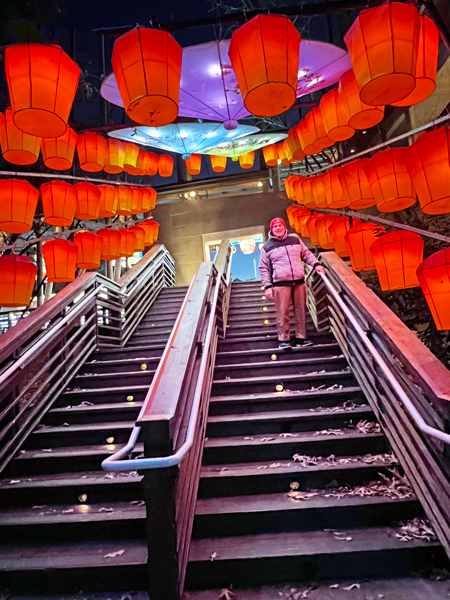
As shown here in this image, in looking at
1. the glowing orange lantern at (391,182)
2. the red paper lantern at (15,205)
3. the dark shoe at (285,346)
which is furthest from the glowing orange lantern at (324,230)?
the red paper lantern at (15,205)

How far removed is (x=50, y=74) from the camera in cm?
308

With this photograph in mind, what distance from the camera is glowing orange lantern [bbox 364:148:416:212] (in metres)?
5.04

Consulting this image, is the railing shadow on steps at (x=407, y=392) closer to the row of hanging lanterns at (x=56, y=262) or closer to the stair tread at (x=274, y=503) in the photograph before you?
the stair tread at (x=274, y=503)

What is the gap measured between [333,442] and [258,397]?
932 millimetres

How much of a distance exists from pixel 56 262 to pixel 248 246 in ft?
32.8

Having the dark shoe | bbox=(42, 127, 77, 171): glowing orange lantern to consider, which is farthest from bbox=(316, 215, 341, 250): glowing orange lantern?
bbox=(42, 127, 77, 171): glowing orange lantern

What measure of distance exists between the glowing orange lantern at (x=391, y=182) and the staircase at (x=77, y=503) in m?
3.89

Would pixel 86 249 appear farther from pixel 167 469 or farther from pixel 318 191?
pixel 167 469

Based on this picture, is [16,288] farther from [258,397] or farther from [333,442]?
[333,442]

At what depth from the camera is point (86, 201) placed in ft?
21.5

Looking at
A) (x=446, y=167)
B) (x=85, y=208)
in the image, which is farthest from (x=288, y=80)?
(x=85, y=208)

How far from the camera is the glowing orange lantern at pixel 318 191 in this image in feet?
25.3

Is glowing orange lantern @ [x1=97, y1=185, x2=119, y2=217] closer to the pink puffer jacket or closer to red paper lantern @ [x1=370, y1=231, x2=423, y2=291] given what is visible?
the pink puffer jacket

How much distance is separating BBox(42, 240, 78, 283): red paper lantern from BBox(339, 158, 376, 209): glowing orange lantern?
187 inches
